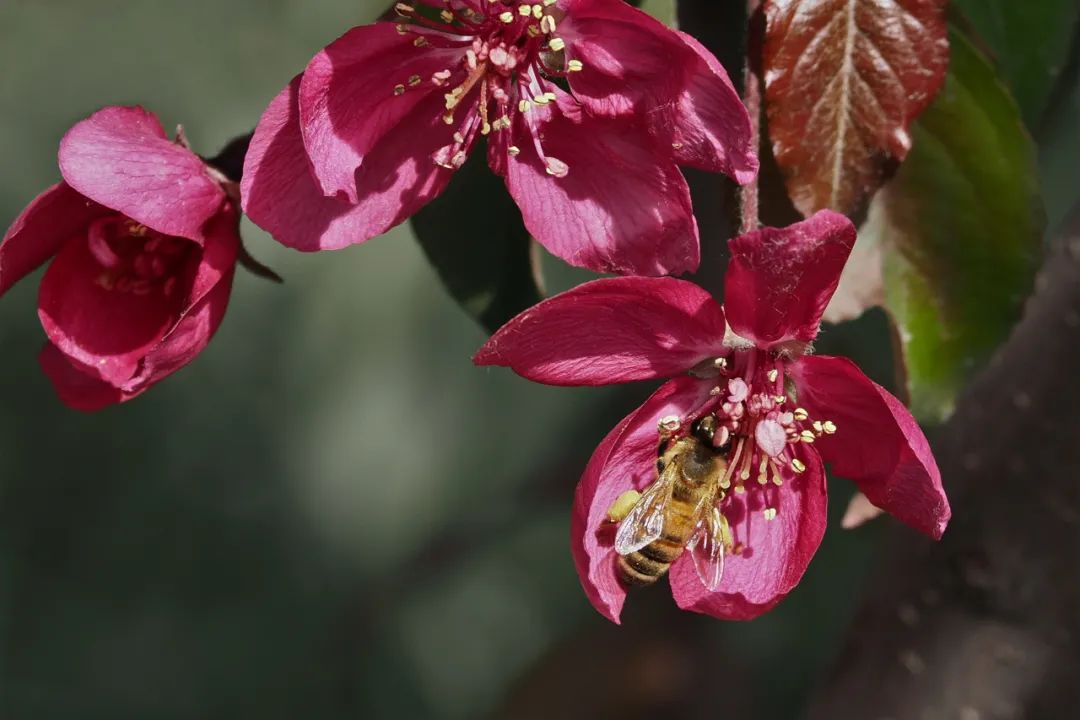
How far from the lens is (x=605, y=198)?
81cm

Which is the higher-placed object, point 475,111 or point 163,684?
point 475,111

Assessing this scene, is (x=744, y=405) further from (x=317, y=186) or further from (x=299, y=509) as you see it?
(x=299, y=509)

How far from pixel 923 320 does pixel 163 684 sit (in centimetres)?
193

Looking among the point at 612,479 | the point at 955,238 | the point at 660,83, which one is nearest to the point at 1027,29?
the point at 955,238

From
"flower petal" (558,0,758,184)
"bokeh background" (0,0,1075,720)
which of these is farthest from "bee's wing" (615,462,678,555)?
"bokeh background" (0,0,1075,720)

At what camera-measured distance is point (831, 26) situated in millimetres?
806

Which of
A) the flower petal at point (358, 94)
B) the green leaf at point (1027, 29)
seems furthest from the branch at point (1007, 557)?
the flower petal at point (358, 94)

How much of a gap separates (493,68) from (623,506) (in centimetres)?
32

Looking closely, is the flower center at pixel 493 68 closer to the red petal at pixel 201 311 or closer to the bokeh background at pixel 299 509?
the red petal at pixel 201 311

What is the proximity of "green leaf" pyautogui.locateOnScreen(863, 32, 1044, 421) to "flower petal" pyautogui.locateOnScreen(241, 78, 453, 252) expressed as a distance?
0.36 m

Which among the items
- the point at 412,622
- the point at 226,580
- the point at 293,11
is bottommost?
the point at 412,622

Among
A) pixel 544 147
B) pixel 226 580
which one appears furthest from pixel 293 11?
pixel 544 147

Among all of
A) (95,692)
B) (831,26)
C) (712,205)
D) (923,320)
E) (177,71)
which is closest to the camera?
(831,26)

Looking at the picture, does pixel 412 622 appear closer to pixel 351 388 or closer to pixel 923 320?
pixel 351 388
